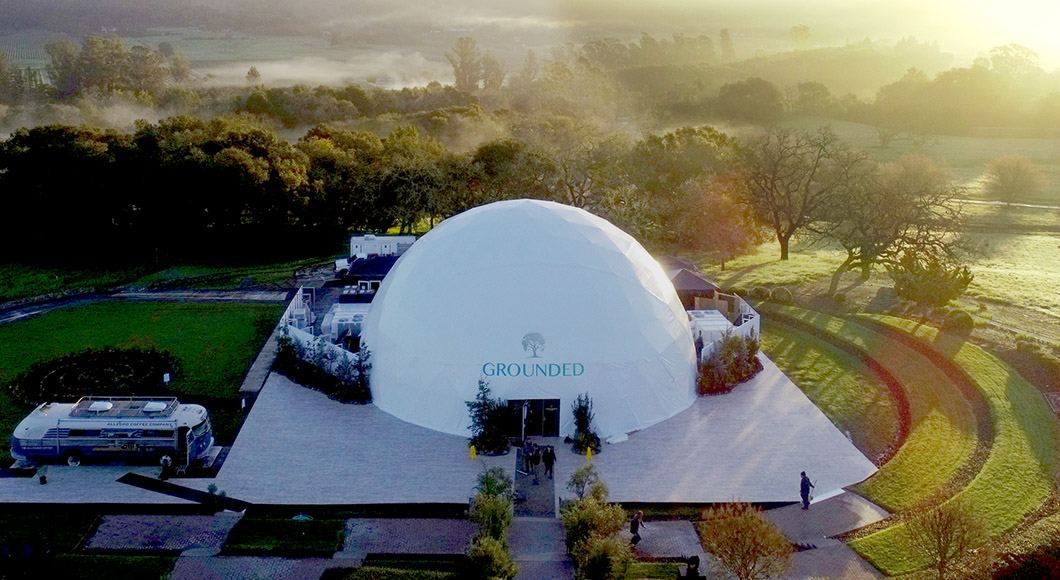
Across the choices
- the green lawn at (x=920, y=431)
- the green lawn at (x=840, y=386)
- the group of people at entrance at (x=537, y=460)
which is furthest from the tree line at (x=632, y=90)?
the group of people at entrance at (x=537, y=460)

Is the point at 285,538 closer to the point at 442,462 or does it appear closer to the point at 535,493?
the point at 442,462

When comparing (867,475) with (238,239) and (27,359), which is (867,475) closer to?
(27,359)

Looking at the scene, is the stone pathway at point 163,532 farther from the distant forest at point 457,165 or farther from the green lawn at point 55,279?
the distant forest at point 457,165

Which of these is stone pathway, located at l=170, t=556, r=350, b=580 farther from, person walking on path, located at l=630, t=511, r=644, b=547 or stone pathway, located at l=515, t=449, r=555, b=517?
person walking on path, located at l=630, t=511, r=644, b=547

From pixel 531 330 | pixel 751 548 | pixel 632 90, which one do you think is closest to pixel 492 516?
pixel 751 548

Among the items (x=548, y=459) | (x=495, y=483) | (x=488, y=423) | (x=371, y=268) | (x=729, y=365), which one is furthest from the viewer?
(x=371, y=268)
